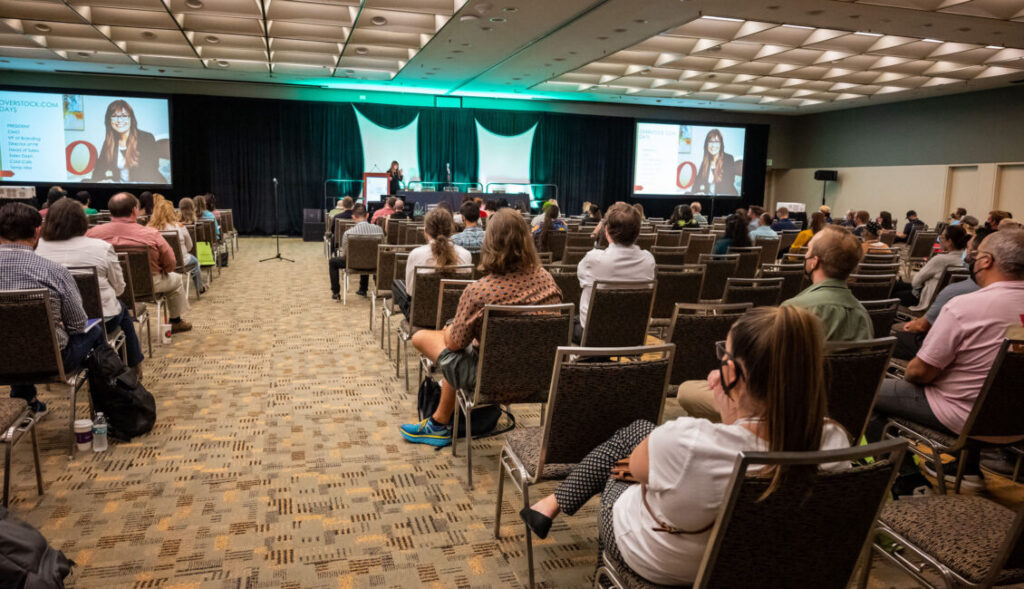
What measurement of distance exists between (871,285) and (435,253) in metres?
3.08

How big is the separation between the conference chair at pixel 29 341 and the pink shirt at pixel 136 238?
6.88ft

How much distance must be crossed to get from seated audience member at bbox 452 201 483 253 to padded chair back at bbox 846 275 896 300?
291 centimetres

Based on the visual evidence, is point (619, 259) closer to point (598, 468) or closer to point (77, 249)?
point (598, 468)

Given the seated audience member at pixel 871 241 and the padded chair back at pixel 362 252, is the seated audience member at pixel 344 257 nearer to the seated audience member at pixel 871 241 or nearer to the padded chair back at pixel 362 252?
the padded chair back at pixel 362 252

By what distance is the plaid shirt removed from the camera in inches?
118

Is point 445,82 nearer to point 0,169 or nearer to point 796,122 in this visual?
point 0,169

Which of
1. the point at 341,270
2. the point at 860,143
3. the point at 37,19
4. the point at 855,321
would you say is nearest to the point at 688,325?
the point at 855,321

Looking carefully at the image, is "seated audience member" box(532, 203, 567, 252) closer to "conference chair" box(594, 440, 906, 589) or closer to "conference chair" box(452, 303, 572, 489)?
"conference chair" box(452, 303, 572, 489)

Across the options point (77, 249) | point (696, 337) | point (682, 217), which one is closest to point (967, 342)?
point (696, 337)

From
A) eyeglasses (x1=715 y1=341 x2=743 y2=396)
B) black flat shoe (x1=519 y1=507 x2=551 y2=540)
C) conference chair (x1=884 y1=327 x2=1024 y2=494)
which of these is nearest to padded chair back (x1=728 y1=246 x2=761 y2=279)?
conference chair (x1=884 y1=327 x2=1024 y2=494)

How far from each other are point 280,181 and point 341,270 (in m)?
10.8

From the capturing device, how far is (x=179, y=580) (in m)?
2.29

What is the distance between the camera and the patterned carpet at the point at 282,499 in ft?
7.82

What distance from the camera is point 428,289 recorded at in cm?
427
